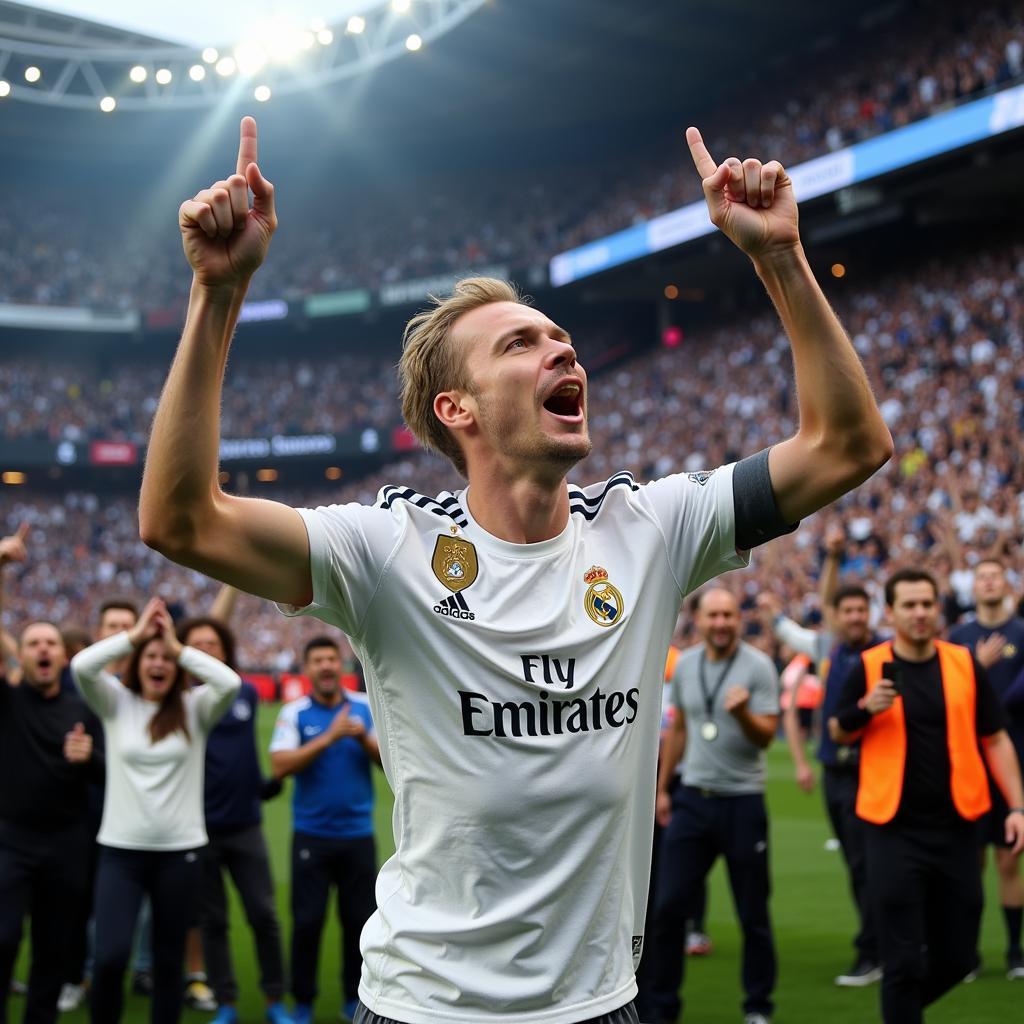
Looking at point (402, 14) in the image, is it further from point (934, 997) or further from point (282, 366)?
point (934, 997)

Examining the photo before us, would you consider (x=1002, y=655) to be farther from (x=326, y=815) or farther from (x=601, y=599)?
(x=601, y=599)

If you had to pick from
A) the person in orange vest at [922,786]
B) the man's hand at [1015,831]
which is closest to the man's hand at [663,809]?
the person in orange vest at [922,786]

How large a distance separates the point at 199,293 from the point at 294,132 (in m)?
44.4

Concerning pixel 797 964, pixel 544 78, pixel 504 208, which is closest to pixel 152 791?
pixel 797 964

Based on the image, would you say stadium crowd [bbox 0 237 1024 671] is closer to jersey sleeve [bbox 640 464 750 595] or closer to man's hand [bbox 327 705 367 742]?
man's hand [bbox 327 705 367 742]

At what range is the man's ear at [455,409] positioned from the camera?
282 centimetres

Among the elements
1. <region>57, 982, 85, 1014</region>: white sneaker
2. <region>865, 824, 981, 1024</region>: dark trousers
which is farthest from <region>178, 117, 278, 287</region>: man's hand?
<region>57, 982, 85, 1014</region>: white sneaker

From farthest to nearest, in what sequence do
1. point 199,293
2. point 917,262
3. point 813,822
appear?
1. point 917,262
2. point 813,822
3. point 199,293

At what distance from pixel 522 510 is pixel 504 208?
4363cm

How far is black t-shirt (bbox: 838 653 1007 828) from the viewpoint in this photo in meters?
5.92

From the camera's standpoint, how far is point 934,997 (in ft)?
18.8

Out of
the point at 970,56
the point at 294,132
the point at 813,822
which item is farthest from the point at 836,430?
the point at 294,132

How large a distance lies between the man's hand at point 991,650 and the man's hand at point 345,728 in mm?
3950

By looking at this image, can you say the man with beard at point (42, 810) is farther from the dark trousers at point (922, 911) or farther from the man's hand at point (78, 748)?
the dark trousers at point (922, 911)
